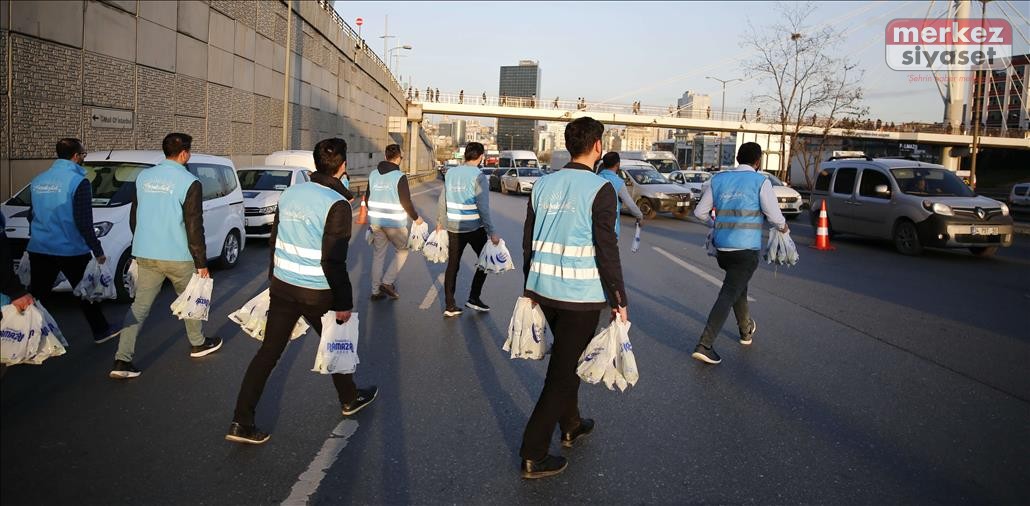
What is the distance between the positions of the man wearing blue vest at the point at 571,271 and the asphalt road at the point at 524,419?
288 mm

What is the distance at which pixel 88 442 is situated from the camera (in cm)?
439

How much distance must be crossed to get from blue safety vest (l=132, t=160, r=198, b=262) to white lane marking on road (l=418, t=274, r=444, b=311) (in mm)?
3454

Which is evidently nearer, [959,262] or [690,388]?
[690,388]

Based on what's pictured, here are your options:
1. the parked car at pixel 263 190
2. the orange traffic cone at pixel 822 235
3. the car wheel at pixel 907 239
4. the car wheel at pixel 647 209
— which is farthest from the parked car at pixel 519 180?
the car wheel at pixel 907 239

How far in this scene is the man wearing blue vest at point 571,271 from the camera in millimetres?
3947

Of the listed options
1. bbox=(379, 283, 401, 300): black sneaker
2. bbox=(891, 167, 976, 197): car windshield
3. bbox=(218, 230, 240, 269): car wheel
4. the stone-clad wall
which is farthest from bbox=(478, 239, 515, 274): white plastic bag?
bbox=(891, 167, 976, 197): car windshield

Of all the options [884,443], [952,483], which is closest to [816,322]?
[884,443]

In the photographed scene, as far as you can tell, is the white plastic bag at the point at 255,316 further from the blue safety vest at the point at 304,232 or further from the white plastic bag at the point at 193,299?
the white plastic bag at the point at 193,299

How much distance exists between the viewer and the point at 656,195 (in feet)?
79.7

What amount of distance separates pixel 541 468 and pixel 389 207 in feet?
17.7

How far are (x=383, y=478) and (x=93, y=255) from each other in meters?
4.03

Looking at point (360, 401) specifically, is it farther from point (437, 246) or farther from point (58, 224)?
point (437, 246)

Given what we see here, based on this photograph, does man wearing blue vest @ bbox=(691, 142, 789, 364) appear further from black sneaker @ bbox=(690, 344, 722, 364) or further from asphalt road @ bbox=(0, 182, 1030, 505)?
asphalt road @ bbox=(0, 182, 1030, 505)

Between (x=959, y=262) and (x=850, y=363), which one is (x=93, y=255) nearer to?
(x=850, y=363)
